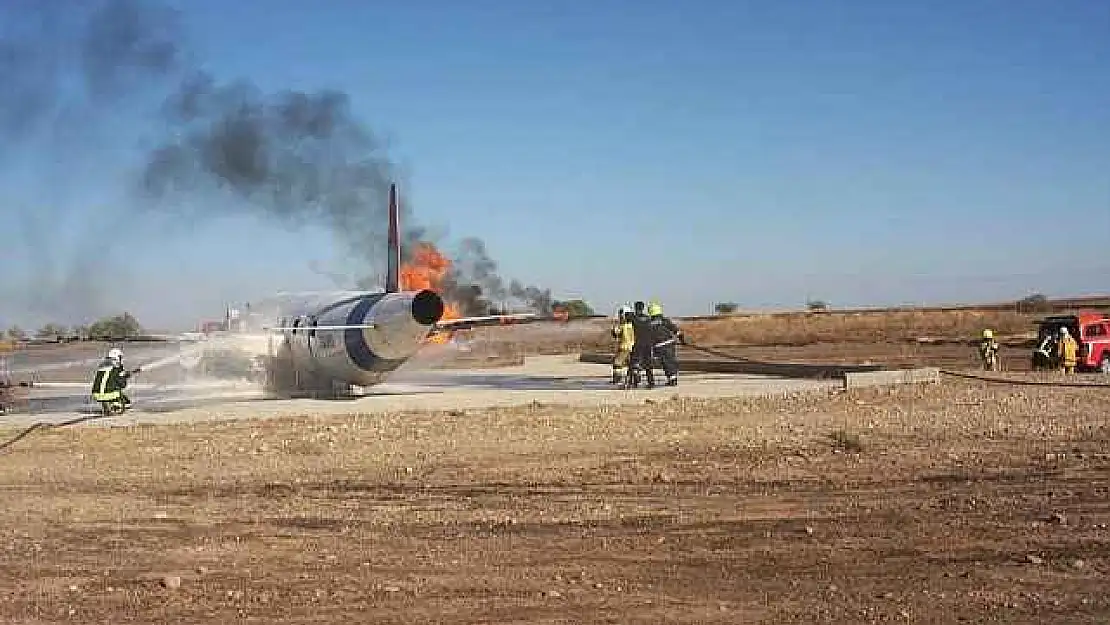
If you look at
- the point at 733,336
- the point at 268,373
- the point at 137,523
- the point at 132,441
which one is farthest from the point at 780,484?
the point at 733,336

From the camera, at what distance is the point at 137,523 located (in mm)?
12414

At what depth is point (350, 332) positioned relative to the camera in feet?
92.3

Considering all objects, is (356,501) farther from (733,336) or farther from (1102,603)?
(733,336)

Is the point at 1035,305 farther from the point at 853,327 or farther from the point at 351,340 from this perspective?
the point at 351,340

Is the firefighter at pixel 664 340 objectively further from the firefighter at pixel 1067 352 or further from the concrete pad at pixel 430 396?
the firefighter at pixel 1067 352

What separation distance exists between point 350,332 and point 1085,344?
19.7 m

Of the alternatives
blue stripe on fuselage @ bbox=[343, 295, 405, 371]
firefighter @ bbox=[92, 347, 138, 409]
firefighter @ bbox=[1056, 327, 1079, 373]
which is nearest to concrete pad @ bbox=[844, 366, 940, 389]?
firefighter @ bbox=[1056, 327, 1079, 373]

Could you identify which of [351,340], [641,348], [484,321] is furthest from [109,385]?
[641,348]

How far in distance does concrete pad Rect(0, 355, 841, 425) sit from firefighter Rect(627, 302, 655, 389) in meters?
0.61

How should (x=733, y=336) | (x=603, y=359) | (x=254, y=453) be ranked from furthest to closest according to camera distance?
(x=733, y=336) → (x=603, y=359) → (x=254, y=453)

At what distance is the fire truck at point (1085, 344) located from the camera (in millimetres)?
34375

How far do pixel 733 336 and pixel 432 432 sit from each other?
6540 cm

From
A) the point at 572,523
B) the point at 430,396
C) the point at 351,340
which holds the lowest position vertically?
the point at 572,523

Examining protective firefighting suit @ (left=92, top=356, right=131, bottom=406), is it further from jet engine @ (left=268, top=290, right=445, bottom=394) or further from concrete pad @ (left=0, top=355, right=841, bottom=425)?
jet engine @ (left=268, top=290, right=445, bottom=394)
